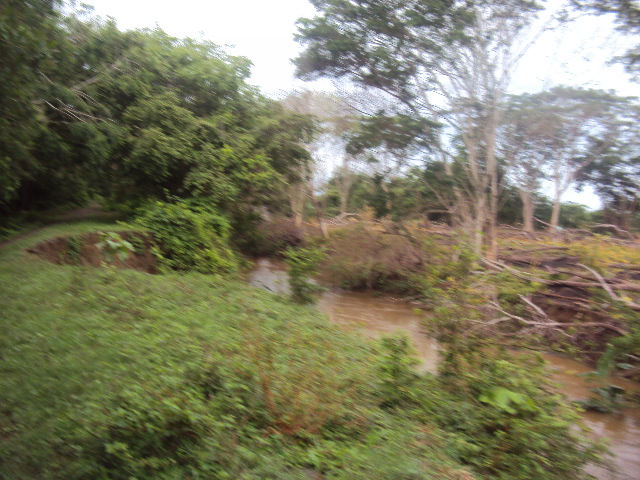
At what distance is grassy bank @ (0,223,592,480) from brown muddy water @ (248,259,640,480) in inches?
41.7

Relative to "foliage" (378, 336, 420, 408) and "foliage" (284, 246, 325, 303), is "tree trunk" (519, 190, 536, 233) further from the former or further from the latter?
"foliage" (378, 336, 420, 408)

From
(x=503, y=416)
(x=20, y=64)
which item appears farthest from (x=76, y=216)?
(x=503, y=416)

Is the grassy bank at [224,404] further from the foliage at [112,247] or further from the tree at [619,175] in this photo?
the tree at [619,175]

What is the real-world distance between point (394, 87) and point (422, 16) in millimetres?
2525

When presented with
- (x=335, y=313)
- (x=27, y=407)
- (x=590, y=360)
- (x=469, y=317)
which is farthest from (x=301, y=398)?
(x=335, y=313)

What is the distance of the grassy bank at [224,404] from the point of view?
378 cm

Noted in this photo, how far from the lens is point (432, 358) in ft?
33.7

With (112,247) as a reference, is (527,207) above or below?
above

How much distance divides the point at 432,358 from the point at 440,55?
10622 mm

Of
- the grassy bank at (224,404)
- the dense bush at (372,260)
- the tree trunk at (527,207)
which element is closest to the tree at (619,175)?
the tree trunk at (527,207)

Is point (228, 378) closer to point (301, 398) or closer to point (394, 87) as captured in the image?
point (301, 398)

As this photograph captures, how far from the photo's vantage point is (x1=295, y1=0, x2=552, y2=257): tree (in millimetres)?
15445

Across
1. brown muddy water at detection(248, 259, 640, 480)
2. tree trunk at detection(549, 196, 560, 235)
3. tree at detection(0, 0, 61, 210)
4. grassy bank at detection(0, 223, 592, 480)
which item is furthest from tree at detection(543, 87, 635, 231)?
tree at detection(0, 0, 61, 210)

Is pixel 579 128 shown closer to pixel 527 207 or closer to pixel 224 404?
pixel 527 207
